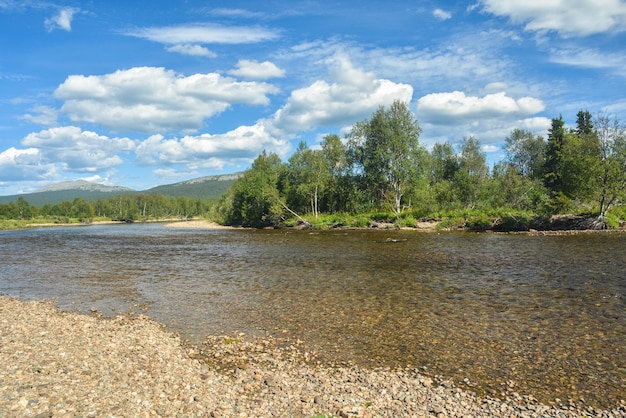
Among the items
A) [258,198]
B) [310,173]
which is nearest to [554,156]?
[310,173]

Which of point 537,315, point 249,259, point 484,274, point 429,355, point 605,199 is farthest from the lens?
point 605,199

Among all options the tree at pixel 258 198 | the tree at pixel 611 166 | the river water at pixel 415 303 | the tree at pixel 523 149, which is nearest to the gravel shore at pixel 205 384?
the river water at pixel 415 303

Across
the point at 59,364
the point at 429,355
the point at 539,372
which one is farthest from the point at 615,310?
the point at 59,364

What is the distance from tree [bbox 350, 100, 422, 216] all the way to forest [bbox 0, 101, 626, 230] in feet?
0.62

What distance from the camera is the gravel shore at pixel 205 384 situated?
8.20 metres

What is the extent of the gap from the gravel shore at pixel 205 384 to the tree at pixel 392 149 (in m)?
62.0

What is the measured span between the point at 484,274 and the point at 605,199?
38.6m

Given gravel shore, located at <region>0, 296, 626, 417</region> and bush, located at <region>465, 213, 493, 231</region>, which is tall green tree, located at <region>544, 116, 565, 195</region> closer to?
bush, located at <region>465, 213, 493, 231</region>

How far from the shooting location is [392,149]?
242 ft

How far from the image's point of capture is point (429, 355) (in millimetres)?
12078

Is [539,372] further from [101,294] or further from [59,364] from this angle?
[101,294]

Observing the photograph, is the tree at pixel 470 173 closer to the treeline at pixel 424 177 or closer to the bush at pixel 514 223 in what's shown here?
the treeline at pixel 424 177

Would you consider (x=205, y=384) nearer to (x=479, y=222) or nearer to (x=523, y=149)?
(x=479, y=222)

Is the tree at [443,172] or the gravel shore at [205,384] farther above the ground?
the tree at [443,172]
